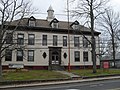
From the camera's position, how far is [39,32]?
4488 centimetres

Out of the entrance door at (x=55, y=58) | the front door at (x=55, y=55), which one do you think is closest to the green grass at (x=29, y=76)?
the front door at (x=55, y=55)

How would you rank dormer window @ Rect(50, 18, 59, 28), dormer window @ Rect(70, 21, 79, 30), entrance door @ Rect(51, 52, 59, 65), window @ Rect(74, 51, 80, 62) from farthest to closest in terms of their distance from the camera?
dormer window @ Rect(70, 21, 79, 30)
window @ Rect(74, 51, 80, 62)
dormer window @ Rect(50, 18, 59, 28)
entrance door @ Rect(51, 52, 59, 65)

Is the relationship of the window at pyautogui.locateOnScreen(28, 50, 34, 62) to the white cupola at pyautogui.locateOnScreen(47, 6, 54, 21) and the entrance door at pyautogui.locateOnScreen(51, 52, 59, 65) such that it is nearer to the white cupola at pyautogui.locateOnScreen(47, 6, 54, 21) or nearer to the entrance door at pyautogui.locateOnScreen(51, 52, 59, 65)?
the entrance door at pyautogui.locateOnScreen(51, 52, 59, 65)

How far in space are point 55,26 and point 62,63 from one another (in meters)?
7.76

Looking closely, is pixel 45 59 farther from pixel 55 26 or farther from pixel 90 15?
pixel 90 15

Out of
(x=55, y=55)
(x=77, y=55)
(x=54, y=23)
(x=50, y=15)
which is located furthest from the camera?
(x=50, y=15)

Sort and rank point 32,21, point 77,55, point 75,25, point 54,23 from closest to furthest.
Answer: point 32,21 → point 54,23 → point 77,55 → point 75,25

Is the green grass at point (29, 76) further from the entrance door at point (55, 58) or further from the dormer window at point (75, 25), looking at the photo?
the dormer window at point (75, 25)

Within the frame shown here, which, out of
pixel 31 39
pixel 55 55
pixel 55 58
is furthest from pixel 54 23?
pixel 55 58

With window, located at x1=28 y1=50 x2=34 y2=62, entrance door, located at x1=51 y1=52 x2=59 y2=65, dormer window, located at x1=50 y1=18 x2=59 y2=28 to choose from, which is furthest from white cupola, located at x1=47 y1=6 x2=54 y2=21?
window, located at x1=28 y1=50 x2=34 y2=62

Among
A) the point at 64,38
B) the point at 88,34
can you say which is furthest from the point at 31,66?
the point at 88,34

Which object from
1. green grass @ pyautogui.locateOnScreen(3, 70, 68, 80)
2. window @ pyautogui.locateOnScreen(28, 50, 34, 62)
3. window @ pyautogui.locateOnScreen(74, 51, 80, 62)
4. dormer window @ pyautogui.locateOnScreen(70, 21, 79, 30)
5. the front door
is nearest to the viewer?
green grass @ pyautogui.locateOnScreen(3, 70, 68, 80)

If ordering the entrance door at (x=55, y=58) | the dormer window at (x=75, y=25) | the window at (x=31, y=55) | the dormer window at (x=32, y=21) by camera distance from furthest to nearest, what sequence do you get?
the dormer window at (x=75, y=25)
the entrance door at (x=55, y=58)
the dormer window at (x=32, y=21)
the window at (x=31, y=55)

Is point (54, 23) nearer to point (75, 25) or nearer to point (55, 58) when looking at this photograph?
point (75, 25)
